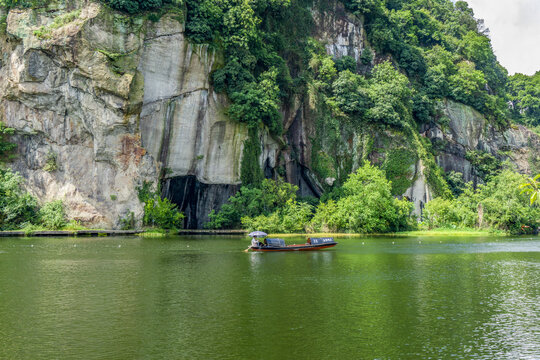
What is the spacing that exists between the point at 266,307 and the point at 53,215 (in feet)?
110

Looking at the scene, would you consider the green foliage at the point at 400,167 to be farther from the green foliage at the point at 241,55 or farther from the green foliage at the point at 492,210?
the green foliage at the point at 241,55

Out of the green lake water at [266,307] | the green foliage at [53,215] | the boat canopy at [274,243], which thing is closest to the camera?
the green lake water at [266,307]

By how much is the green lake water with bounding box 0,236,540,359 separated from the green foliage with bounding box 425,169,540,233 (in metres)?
21.5

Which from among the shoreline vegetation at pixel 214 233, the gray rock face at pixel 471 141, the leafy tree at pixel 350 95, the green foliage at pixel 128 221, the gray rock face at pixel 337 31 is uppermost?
the gray rock face at pixel 337 31

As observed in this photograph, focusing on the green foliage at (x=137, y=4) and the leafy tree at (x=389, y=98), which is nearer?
the green foliage at (x=137, y=4)

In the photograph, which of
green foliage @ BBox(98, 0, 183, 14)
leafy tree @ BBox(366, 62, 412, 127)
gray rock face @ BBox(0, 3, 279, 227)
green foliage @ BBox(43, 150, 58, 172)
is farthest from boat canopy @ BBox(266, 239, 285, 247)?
leafy tree @ BBox(366, 62, 412, 127)

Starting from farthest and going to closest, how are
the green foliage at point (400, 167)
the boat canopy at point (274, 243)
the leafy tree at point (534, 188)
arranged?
1. the green foliage at point (400, 167)
2. the boat canopy at point (274, 243)
3. the leafy tree at point (534, 188)

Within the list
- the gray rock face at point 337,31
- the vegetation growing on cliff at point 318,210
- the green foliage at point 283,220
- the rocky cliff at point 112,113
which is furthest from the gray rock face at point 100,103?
the gray rock face at point 337,31

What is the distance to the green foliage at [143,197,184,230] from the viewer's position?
1838 inches

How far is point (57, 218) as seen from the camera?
145ft

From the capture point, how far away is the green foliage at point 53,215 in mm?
44031

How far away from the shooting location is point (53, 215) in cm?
4441

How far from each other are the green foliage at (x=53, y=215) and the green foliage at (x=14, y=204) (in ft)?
2.67

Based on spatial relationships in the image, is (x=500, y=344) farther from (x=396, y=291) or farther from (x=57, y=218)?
(x=57, y=218)
